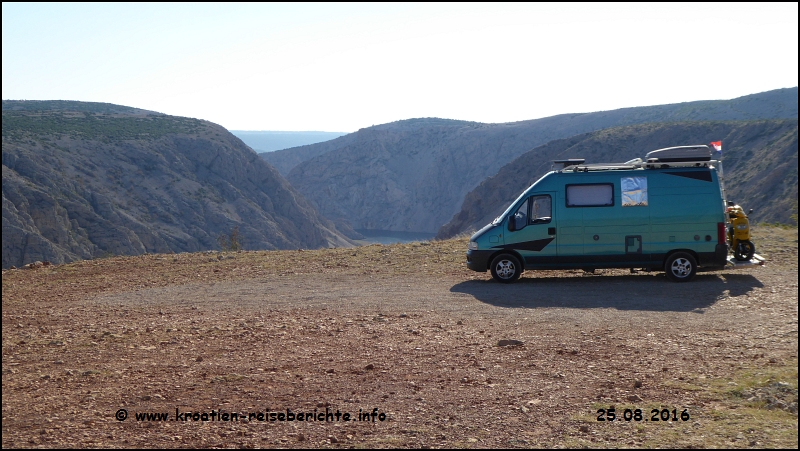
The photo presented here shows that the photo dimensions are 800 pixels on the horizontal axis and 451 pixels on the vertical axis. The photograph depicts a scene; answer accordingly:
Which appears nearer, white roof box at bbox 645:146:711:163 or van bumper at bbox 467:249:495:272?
white roof box at bbox 645:146:711:163

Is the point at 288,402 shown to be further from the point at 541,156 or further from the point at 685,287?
the point at 541,156

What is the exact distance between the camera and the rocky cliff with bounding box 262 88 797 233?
396ft

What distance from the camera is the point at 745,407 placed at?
19.6 feet

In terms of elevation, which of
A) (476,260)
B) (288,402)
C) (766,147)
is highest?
(766,147)

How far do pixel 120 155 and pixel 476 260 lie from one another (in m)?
65.4

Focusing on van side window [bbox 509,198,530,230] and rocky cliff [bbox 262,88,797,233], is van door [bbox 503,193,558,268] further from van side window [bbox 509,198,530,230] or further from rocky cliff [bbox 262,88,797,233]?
rocky cliff [bbox 262,88,797,233]

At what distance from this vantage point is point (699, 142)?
74.9 m

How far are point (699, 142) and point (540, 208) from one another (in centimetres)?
6905

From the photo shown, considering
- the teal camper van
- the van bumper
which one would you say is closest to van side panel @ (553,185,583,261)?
the teal camper van

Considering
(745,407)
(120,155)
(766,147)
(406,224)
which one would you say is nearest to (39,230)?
(120,155)

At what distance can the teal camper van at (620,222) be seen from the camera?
1317 centimetres

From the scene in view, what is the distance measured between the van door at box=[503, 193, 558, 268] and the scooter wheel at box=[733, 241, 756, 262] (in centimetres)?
388

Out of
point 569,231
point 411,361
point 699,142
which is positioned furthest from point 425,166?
point 411,361

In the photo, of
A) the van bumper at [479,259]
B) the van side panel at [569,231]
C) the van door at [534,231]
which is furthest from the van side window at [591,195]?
the van bumper at [479,259]
